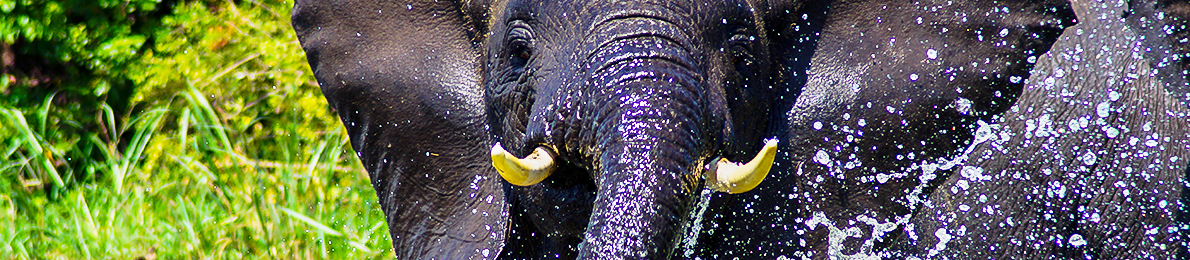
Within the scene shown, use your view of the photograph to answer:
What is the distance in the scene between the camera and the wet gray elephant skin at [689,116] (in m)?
1.95

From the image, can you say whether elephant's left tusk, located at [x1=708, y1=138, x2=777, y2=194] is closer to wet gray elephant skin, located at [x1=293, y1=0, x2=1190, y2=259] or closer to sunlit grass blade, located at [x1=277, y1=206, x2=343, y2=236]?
wet gray elephant skin, located at [x1=293, y1=0, x2=1190, y2=259]

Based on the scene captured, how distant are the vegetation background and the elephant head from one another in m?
1.58

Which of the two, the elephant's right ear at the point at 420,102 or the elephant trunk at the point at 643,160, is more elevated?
the elephant trunk at the point at 643,160

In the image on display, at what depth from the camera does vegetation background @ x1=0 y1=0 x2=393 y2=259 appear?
14.0ft

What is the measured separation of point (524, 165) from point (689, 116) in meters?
0.27

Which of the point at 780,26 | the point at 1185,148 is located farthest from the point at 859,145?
the point at 1185,148

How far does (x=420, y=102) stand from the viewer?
8.22ft

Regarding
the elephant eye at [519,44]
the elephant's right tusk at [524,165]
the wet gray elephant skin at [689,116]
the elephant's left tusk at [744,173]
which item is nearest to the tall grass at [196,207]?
the wet gray elephant skin at [689,116]

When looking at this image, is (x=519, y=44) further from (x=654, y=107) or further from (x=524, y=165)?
(x=654, y=107)

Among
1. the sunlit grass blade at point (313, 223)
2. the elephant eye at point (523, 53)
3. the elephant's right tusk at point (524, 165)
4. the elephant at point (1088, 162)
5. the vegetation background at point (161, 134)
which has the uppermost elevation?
the elephant eye at point (523, 53)

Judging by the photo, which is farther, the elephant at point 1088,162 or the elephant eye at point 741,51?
the elephant at point 1088,162

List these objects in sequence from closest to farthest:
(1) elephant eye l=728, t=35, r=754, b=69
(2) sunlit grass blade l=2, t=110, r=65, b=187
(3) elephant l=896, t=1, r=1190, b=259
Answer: (1) elephant eye l=728, t=35, r=754, b=69 < (3) elephant l=896, t=1, r=1190, b=259 < (2) sunlit grass blade l=2, t=110, r=65, b=187

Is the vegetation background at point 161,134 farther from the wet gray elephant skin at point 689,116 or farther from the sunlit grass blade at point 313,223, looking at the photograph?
the wet gray elephant skin at point 689,116

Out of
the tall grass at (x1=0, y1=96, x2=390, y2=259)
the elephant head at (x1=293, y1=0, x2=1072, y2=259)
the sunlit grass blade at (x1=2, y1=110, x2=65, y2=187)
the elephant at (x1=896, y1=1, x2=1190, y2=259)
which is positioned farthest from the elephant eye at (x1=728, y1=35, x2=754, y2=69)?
the sunlit grass blade at (x1=2, y1=110, x2=65, y2=187)
